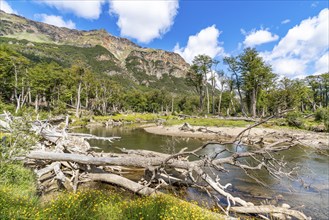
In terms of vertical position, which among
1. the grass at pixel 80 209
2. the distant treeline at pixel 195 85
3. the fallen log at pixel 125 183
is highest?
the distant treeline at pixel 195 85

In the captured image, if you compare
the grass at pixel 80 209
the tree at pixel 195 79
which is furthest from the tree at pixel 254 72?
the grass at pixel 80 209

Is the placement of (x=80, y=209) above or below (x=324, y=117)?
below

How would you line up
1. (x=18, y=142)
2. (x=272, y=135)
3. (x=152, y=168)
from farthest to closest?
(x=152, y=168), (x=18, y=142), (x=272, y=135)

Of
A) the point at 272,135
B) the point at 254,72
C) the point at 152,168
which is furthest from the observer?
the point at 254,72

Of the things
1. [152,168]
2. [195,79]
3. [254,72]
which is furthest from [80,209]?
[195,79]

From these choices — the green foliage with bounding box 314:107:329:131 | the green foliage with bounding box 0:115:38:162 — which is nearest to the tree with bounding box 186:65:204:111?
the green foliage with bounding box 314:107:329:131

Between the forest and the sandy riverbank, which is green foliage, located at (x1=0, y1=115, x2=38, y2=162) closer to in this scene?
the sandy riverbank

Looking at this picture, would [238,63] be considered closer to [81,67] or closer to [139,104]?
[81,67]

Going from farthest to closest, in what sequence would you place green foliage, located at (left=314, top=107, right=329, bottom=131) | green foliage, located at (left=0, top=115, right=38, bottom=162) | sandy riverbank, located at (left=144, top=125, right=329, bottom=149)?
green foliage, located at (left=314, top=107, right=329, bottom=131) → green foliage, located at (left=0, top=115, right=38, bottom=162) → sandy riverbank, located at (left=144, top=125, right=329, bottom=149)

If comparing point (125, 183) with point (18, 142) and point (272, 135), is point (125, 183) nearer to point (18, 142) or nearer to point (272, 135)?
point (18, 142)

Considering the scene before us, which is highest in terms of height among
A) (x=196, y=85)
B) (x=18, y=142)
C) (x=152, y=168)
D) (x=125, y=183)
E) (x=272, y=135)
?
(x=196, y=85)

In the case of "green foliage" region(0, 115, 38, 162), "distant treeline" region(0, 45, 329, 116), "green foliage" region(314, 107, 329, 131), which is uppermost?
"distant treeline" region(0, 45, 329, 116)

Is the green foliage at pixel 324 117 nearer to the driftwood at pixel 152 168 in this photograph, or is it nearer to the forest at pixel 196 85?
the forest at pixel 196 85

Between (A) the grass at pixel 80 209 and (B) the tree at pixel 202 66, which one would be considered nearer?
(A) the grass at pixel 80 209
